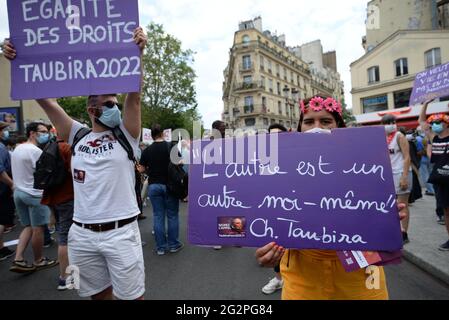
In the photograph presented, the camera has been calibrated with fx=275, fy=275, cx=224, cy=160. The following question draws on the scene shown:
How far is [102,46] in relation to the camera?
6.44ft

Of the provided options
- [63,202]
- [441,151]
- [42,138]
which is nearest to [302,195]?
[63,202]

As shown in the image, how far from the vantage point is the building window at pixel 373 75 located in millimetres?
30178

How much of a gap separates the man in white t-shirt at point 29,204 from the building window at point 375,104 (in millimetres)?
32520

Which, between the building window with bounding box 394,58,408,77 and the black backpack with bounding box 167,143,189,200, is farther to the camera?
the building window with bounding box 394,58,408,77

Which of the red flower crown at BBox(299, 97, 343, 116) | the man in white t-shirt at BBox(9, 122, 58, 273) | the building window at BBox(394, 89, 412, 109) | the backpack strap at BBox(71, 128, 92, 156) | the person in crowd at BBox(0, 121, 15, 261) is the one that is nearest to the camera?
the red flower crown at BBox(299, 97, 343, 116)

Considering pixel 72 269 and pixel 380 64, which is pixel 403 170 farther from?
pixel 380 64

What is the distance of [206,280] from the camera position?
11.8ft

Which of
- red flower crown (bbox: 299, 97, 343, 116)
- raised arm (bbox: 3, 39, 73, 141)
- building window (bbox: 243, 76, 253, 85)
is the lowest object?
red flower crown (bbox: 299, 97, 343, 116)

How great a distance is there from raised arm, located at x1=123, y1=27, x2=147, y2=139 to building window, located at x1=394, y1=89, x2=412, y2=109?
104ft

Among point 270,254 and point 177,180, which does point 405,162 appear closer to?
point 177,180

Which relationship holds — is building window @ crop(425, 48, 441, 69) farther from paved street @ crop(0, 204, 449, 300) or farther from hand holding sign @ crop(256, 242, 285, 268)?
hand holding sign @ crop(256, 242, 285, 268)

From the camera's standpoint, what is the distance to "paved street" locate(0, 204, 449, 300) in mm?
3139

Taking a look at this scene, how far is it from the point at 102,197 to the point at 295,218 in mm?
1375

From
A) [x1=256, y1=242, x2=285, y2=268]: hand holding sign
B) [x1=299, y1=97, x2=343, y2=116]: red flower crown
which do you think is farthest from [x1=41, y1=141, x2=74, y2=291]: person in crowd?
[x1=299, y1=97, x2=343, y2=116]: red flower crown
